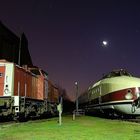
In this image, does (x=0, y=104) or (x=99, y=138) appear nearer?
(x=99, y=138)

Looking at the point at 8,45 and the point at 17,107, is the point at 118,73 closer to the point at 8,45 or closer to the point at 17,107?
the point at 17,107

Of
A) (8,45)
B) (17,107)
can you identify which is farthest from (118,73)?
(8,45)

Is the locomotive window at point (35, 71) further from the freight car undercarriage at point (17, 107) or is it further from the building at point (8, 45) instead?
the building at point (8, 45)

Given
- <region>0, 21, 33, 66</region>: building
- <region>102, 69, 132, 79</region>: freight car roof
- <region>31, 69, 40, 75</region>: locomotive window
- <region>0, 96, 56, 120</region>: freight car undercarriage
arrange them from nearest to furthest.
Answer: <region>0, 96, 56, 120</region>: freight car undercarriage < <region>102, 69, 132, 79</region>: freight car roof < <region>31, 69, 40, 75</region>: locomotive window < <region>0, 21, 33, 66</region>: building

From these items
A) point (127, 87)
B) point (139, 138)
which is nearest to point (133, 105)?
point (127, 87)

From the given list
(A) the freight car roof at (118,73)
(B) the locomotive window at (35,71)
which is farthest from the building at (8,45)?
(A) the freight car roof at (118,73)

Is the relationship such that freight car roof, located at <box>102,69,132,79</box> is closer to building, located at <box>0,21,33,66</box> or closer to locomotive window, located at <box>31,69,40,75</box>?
locomotive window, located at <box>31,69,40,75</box>

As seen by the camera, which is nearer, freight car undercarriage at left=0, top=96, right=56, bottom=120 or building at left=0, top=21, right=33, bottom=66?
freight car undercarriage at left=0, top=96, right=56, bottom=120

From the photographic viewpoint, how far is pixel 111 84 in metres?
24.5

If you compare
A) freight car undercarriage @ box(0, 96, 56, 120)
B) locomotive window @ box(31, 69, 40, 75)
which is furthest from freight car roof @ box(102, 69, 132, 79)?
freight car undercarriage @ box(0, 96, 56, 120)

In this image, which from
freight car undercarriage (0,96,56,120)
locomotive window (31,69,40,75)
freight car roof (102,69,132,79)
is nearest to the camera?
freight car undercarriage (0,96,56,120)

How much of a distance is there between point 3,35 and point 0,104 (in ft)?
151

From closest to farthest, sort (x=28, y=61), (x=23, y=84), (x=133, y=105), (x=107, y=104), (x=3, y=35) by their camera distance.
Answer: (x=133, y=105)
(x=23, y=84)
(x=107, y=104)
(x=3, y=35)
(x=28, y=61)

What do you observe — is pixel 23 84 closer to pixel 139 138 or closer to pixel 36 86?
pixel 36 86
